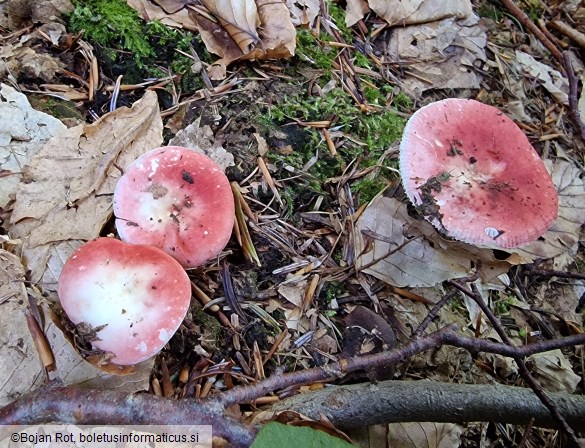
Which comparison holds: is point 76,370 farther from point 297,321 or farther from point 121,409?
point 297,321

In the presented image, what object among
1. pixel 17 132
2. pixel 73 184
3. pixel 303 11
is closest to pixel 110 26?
pixel 17 132

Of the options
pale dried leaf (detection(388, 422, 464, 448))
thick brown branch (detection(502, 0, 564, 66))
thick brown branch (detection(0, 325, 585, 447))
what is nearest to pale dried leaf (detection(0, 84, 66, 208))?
thick brown branch (detection(0, 325, 585, 447))

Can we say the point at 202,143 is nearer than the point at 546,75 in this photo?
Yes

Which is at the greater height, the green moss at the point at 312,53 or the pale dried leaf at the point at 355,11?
the pale dried leaf at the point at 355,11

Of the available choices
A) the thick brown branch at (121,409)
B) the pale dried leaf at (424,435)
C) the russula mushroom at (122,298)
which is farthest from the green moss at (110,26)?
the pale dried leaf at (424,435)

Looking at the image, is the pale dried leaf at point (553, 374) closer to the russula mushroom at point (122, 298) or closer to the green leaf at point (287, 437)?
the green leaf at point (287, 437)

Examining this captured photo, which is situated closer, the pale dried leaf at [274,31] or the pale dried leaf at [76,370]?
the pale dried leaf at [76,370]
